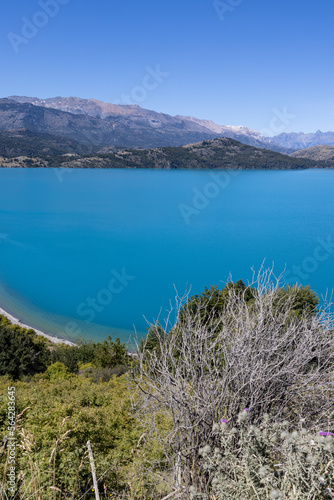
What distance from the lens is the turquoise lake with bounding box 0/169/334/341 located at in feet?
99.9

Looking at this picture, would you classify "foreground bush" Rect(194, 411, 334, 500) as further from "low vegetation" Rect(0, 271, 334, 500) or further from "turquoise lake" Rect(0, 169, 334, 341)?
"turquoise lake" Rect(0, 169, 334, 341)

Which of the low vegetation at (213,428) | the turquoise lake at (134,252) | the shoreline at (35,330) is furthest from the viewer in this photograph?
the turquoise lake at (134,252)

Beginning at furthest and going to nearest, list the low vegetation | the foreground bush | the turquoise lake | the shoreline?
the turquoise lake → the shoreline → the low vegetation → the foreground bush

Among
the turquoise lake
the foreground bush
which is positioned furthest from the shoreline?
the foreground bush

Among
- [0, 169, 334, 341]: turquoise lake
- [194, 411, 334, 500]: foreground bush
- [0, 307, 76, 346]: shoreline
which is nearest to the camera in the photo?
[194, 411, 334, 500]: foreground bush

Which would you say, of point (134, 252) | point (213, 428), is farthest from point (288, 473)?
point (134, 252)

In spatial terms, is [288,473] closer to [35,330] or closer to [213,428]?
[213,428]

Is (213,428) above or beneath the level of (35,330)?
beneath

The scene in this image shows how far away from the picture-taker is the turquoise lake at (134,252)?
99.9ft

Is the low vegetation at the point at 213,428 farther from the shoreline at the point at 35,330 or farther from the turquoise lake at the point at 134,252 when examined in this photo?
the shoreline at the point at 35,330

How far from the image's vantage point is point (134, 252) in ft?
153

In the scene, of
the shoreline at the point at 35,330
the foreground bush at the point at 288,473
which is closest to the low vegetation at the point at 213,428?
the foreground bush at the point at 288,473

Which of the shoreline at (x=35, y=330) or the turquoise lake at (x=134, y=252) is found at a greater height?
the turquoise lake at (x=134, y=252)

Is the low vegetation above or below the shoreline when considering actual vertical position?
below
